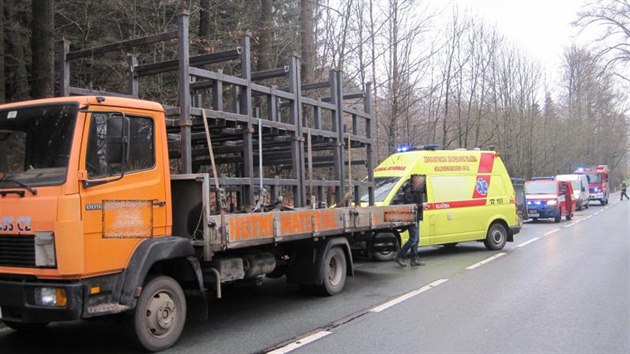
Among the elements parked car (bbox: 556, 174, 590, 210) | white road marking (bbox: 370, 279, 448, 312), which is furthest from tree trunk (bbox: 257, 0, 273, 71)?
parked car (bbox: 556, 174, 590, 210)

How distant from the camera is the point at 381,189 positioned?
42.3 ft

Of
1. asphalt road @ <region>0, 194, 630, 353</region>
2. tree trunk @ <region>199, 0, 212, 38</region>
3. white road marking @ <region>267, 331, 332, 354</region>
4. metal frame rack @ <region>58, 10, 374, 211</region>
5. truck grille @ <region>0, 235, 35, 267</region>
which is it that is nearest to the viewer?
truck grille @ <region>0, 235, 35, 267</region>

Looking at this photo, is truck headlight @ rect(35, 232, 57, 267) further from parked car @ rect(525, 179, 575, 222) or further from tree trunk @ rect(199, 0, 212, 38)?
parked car @ rect(525, 179, 575, 222)

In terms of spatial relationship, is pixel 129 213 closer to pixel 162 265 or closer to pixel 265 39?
pixel 162 265

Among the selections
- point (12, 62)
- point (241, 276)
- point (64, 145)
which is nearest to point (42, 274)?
point (64, 145)

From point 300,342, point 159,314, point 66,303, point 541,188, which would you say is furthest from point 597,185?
point 66,303

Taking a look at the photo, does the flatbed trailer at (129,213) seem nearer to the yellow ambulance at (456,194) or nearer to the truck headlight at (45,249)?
the truck headlight at (45,249)

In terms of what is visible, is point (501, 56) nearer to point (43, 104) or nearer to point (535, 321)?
point (535, 321)

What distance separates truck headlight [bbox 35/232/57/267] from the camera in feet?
16.2

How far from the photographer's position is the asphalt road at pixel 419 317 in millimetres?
5898

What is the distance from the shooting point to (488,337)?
6.14m

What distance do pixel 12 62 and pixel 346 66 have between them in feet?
37.7

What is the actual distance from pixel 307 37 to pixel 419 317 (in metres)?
11.9

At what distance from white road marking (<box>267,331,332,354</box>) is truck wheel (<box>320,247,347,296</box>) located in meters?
2.05
